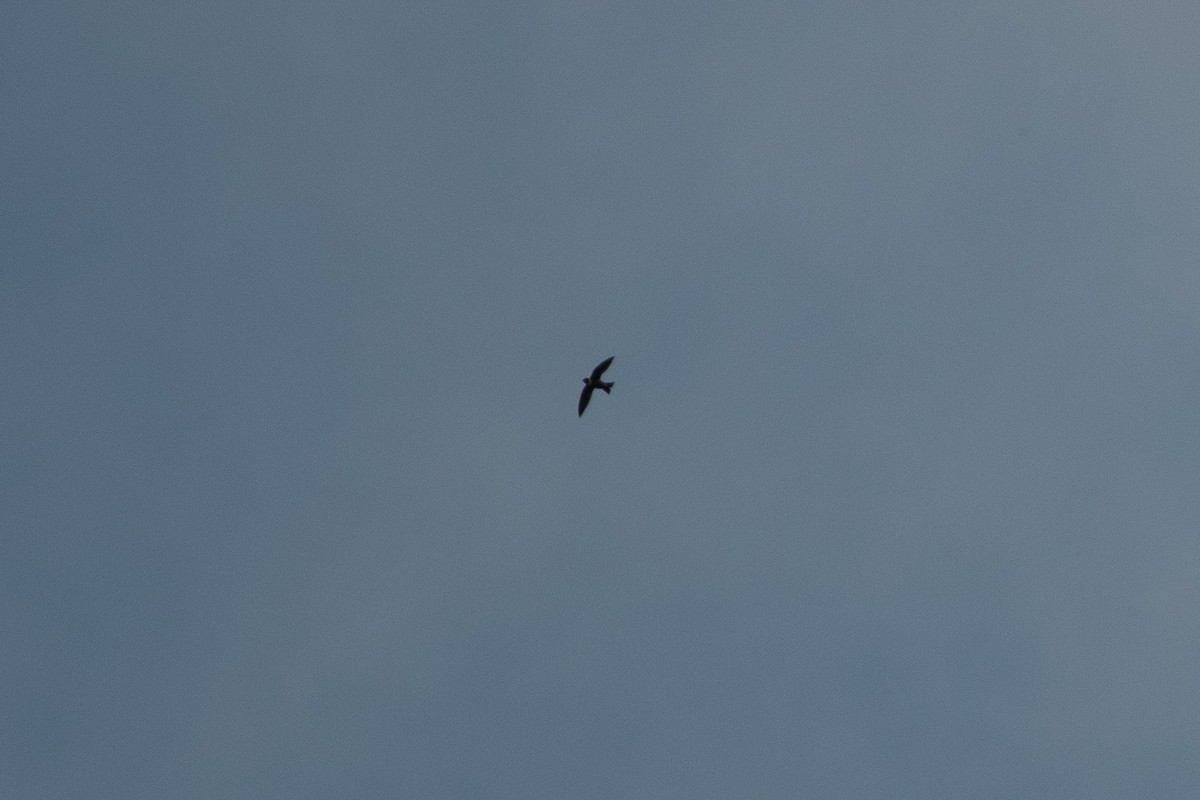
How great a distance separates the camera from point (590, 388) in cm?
4506
